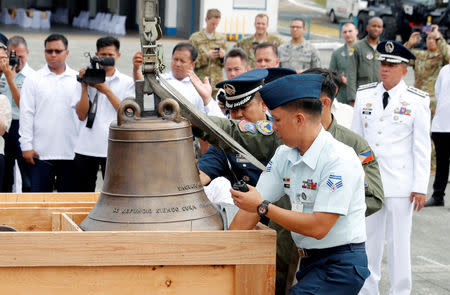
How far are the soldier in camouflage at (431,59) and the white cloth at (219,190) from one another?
637 centimetres

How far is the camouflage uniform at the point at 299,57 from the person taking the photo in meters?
10.1

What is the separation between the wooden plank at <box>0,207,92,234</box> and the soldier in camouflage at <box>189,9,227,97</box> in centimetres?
606

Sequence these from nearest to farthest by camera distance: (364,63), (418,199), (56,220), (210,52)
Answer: (56,220) < (418,199) < (210,52) < (364,63)

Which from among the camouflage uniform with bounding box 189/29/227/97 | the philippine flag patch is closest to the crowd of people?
the philippine flag patch

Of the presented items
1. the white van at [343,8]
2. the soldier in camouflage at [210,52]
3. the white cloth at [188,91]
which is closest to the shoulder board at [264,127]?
the white cloth at [188,91]

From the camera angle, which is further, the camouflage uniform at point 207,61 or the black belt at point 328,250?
the camouflage uniform at point 207,61

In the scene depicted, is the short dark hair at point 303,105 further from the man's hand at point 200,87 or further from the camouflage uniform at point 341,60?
the camouflage uniform at point 341,60

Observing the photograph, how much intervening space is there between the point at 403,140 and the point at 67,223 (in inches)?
113

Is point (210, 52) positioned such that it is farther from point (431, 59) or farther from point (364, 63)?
point (431, 59)

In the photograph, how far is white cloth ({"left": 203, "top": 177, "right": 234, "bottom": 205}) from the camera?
14.8ft

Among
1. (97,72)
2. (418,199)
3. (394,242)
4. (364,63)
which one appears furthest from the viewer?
(364,63)

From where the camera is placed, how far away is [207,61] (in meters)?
10.3

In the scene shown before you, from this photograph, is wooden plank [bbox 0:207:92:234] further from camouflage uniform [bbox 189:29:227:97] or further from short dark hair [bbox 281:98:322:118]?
camouflage uniform [bbox 189:29:227:97]

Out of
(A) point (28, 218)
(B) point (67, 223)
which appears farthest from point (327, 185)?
(A) point (28, 218)
